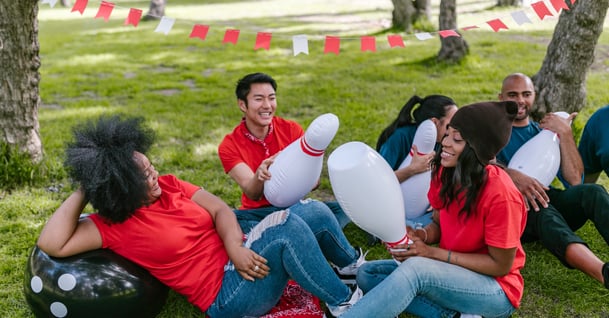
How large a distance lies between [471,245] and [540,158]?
0.98m

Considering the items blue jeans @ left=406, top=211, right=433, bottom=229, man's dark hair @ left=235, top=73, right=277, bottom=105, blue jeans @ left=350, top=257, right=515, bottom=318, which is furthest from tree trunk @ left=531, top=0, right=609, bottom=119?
blue jeans @ left=350, top=257, right=515, bottom=318

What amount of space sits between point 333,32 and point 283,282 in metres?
9.56

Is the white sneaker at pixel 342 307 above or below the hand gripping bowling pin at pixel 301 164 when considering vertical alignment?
below

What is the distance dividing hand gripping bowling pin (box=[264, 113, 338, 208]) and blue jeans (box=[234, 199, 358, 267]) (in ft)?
0.29

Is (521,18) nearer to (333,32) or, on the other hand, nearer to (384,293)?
(384,293)

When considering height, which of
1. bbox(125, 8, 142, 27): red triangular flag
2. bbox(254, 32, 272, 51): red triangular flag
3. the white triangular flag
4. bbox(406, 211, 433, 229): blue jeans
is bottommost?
bbox(406, 211, 433, 229): blue jeans

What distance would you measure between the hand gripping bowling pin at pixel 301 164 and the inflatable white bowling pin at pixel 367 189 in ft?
0.94

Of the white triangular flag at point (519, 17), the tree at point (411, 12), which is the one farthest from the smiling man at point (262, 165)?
the tree at point (411, 12)

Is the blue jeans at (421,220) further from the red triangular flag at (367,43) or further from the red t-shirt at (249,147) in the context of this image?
the red triangular flag at (367,43)

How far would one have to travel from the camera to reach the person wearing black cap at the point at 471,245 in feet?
7.44

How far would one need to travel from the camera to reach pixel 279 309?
2.69 meters

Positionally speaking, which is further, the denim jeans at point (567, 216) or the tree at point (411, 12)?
the tree at point (411, 12)

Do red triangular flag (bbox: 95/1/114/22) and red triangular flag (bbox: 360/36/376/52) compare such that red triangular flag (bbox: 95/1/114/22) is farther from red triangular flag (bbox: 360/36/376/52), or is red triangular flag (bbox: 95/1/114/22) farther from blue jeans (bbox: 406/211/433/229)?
blue jeans (bbox: 406/211/433/229)

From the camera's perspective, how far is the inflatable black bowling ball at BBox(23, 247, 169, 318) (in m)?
2.39
